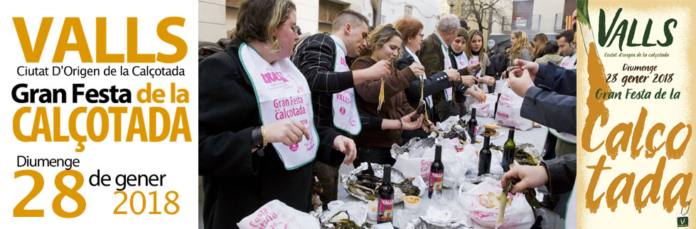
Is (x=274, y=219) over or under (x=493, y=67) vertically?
under

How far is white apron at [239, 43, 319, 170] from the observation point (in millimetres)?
1413

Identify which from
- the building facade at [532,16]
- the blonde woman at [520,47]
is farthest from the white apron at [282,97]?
the building facade at [532,16]

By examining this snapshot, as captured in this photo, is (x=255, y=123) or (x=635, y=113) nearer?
(x=635, y=113)

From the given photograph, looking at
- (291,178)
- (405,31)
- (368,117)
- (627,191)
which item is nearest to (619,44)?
(627,191)

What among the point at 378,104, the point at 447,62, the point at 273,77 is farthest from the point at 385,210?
the point at 447,62

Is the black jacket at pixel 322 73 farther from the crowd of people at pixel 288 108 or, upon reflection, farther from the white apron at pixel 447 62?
the white apron at pixel 447 62

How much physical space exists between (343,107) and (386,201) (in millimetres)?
877

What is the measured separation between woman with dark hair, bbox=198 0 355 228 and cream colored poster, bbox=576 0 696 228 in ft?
2.81

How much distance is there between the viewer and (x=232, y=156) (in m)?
1.29

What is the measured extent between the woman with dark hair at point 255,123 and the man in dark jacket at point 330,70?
36cm

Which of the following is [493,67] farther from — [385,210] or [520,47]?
[385,210]

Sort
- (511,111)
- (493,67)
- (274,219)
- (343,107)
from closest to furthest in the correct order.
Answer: (274,219) → (343,107) → (511,111) → (493,67)

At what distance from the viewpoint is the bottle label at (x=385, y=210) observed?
155 cm

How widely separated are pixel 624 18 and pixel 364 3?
11171mm
